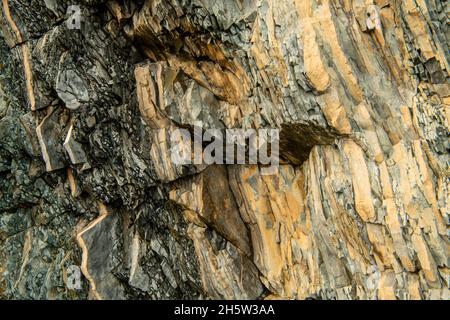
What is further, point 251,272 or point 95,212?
point 95,212

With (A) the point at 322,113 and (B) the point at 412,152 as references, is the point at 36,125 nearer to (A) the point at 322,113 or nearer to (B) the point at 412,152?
(A) the point at 322,113

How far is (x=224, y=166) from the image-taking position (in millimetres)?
21781

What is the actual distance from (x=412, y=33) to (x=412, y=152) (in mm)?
3899

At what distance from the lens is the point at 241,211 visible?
21641mm

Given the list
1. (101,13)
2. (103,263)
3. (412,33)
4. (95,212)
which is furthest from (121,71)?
(412,33)

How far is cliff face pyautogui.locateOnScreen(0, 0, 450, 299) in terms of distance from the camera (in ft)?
50.8

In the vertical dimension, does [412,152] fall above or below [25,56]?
below

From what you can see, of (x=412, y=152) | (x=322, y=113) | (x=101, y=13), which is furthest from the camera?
(x=101, y=13)

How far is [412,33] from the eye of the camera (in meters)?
15.5

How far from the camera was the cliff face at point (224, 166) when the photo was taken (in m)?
15.5
